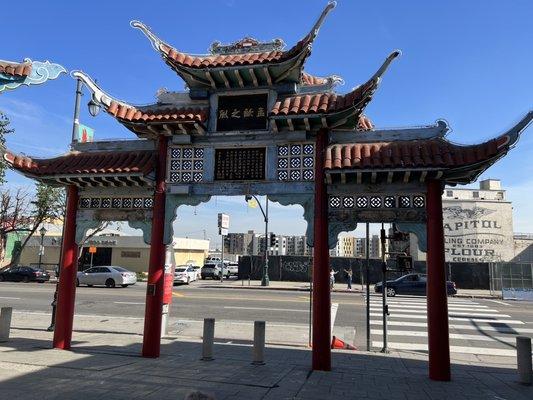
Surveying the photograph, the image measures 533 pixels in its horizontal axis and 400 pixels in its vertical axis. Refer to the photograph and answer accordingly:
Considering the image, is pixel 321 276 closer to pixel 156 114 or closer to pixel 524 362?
pixel 524 362

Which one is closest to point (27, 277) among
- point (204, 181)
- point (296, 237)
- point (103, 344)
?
point (103, 344)

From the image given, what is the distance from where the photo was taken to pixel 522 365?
27.2ft

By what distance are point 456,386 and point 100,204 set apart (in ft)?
27.1

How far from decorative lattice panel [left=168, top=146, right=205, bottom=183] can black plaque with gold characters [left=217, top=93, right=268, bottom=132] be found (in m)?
0.77

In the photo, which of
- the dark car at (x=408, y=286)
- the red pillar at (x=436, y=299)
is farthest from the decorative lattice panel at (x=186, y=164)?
the dark car at (x=408, y=286)

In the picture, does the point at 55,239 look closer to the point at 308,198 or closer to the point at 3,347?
the point at 3,347

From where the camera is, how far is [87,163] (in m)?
9.80

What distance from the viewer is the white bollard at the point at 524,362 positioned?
8.24 m

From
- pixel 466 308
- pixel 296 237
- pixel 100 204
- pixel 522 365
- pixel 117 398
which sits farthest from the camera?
pixel 296 237

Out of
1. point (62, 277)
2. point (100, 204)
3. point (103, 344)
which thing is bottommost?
point (103, 344)

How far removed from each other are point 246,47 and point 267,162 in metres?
2.68

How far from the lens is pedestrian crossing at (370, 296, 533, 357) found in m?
12.7

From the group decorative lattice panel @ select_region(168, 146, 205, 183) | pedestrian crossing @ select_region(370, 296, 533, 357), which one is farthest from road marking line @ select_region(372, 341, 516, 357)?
decorative lattice panel @ select_region(168, 146, 205, 183)

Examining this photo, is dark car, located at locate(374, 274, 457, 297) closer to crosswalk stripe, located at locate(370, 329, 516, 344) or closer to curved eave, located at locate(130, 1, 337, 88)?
crosswalk stripe, located at locate(370, 329, 516, 344)
